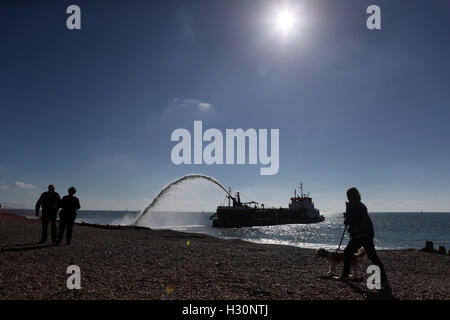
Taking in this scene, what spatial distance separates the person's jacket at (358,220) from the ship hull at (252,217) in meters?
70.4

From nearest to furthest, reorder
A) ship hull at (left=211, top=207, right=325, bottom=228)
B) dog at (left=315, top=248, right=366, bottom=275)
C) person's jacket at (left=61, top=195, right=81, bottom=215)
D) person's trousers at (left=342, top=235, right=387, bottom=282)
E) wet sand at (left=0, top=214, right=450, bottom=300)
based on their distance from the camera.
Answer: wet sand at (left=0, top=214, right=450, bottom=300) → person's trousers at (left=342, top=235, right=387, bottom=282) → dog at (left=315, top=248, right=366, bottom=275) → person's jacket at (left=61, top=195, right=81, bottom=215) → ship hull at (left=211, top=207, right=325, bottom=228)

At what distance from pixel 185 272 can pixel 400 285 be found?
535 centimetres

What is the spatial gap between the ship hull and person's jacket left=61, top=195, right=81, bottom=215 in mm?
65786

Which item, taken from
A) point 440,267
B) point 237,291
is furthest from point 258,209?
point 237,291

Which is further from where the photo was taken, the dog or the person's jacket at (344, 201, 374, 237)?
the dog

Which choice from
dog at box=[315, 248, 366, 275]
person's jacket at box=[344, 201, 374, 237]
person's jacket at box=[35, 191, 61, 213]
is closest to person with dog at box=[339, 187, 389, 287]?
person's jacket at box=[344, 201, 374, 237]

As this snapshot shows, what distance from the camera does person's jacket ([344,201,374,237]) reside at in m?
7.00

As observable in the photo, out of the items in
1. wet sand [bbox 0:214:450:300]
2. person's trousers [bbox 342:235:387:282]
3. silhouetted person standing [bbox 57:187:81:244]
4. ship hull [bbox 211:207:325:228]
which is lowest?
ship hull [bbox 211:207:325:228]

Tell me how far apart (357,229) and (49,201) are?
37.7ft

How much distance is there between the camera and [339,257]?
7812 mm

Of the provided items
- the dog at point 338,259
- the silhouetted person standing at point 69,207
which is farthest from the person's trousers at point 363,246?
the silhouetted person standing at point 69,207

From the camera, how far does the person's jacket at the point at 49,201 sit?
11.4 meters

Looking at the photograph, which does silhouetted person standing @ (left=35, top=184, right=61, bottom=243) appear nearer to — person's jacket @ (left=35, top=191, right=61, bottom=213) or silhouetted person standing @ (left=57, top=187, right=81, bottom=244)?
person's jacket @ (left=35, top=191, right=61, bottom=213)
